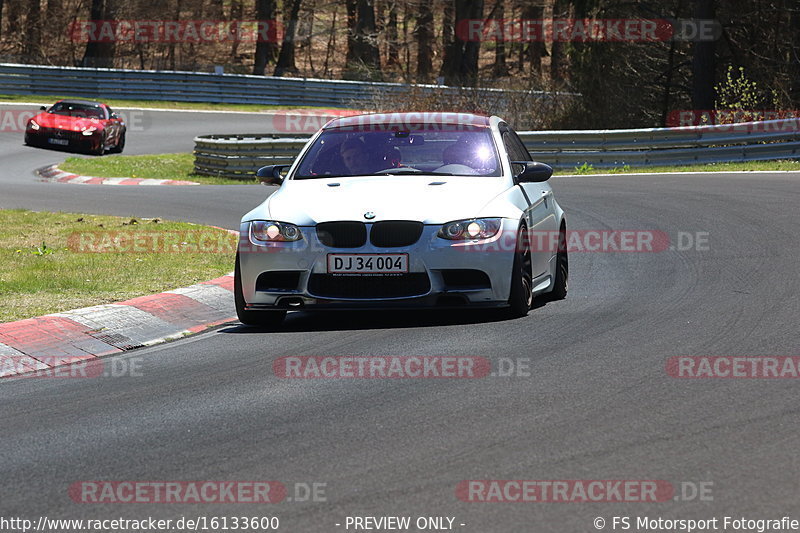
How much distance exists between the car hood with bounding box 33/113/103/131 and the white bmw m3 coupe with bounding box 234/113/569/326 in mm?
23716

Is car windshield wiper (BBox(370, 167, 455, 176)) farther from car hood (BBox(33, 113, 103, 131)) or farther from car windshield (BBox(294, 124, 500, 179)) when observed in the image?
car hood (BBox(33, 113, 103, 131))

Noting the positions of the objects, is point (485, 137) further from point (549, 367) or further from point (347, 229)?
point (549, 367)

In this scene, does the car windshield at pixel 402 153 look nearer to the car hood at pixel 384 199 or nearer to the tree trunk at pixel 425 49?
the car hood at pixel 384 199

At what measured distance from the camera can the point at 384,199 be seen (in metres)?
9.11

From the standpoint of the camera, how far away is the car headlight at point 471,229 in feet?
29.3

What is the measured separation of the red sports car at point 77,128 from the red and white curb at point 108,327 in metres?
22.7

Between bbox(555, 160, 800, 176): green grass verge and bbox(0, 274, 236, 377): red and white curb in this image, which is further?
bbox(555, 160, 800, 176): green grass verge

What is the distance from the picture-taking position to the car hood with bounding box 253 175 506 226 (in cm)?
897

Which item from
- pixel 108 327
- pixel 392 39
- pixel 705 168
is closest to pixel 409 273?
pixel 108 327

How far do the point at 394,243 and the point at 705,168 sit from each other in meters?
15.5

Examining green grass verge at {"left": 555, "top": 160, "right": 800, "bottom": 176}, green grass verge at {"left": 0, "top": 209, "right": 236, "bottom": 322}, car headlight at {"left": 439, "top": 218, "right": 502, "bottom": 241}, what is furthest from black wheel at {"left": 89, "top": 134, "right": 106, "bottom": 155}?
car headlight at {"left": 439, "top": 218, "right": 502, "bottom": 241}

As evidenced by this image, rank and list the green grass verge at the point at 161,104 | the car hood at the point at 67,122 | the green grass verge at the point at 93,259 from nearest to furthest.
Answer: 1. the green grass verge at the point at 93,259
2. the car hood at the point at 67,122
3. the green grass verge at the point at 161,104

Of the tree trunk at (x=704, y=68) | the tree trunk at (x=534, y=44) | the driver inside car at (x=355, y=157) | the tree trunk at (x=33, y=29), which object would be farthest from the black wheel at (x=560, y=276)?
the tree trunk at (x=33, y=29)

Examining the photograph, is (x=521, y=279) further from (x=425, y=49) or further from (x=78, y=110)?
(x=425, y=49)
